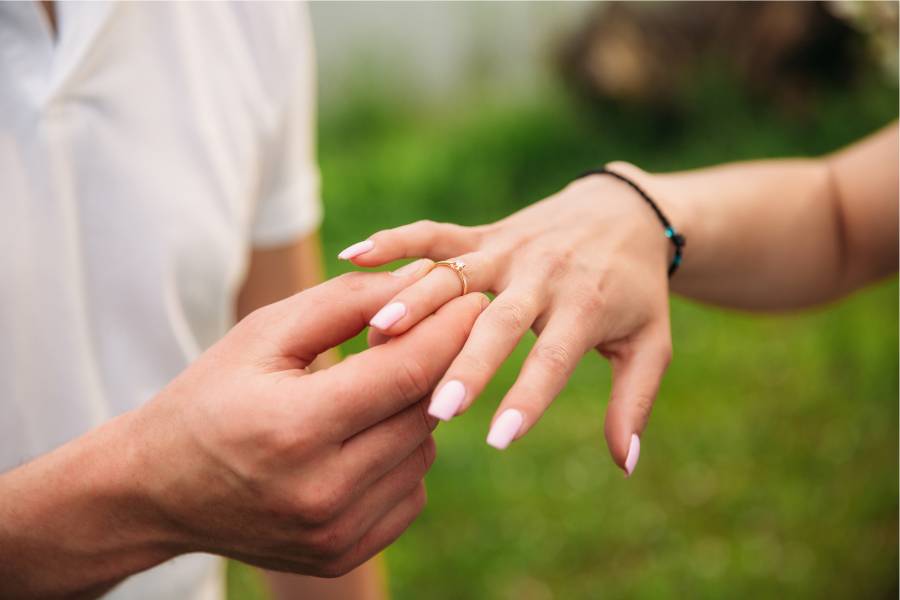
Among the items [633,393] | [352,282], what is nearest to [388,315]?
[352,282]

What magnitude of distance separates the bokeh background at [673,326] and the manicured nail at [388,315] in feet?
2.55

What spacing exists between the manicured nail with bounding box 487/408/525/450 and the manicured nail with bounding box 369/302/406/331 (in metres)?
0.19

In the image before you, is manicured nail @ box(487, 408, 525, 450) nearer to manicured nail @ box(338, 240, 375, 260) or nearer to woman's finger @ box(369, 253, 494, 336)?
woman's finger @ box(369, 253, 494, 336)

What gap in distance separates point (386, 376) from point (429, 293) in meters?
0.19

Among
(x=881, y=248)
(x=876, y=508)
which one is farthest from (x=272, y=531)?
(x=876, y=508)

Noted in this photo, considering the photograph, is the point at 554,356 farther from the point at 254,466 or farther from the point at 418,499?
the point at 254,466

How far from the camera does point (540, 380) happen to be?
1.11 metres

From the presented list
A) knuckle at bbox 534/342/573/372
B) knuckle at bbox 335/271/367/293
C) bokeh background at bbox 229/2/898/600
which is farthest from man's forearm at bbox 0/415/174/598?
bokeh background at bbox 229/2/898/600

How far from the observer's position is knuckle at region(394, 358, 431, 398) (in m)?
1.01

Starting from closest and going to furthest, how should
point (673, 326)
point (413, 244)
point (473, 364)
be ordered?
point (473, 364)
point (413, 244)
point (673, 326)

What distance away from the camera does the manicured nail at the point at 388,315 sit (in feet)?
3.55

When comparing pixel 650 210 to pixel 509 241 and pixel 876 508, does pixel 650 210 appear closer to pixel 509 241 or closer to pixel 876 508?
pixel 509 241

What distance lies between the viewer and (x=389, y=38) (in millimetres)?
5262

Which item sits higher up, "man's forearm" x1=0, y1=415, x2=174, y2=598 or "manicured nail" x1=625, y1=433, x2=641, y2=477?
"man's forearm" x1=0, y1=415, x2=174, y2=598
